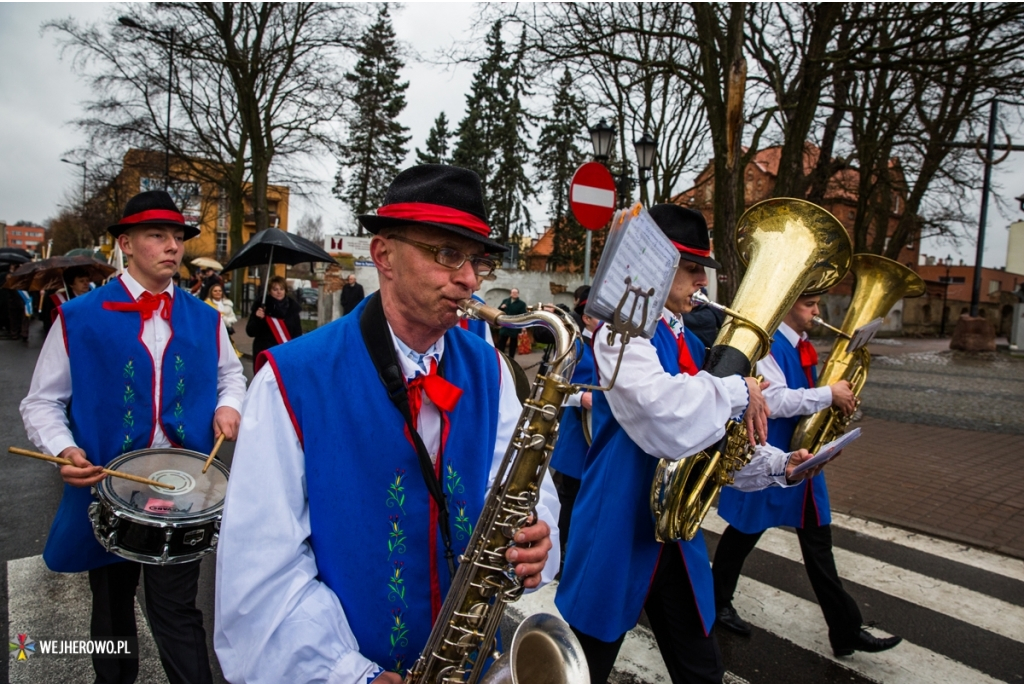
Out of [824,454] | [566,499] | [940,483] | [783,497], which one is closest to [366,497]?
[824,454]

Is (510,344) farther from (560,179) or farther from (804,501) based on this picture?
(560,179)

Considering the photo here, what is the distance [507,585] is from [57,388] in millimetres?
2191

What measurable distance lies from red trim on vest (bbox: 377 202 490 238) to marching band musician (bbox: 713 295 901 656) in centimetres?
217

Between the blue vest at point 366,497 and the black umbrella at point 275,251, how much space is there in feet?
22.5

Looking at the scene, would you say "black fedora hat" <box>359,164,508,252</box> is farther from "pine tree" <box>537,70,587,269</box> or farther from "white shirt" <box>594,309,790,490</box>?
"pine tree" <box>537,70,587,269</box>

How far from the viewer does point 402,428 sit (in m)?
1.63

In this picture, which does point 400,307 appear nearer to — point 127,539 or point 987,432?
point 127,539

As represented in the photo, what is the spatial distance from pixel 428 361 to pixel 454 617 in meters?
0.64

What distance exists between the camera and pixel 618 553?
2439 millimetres

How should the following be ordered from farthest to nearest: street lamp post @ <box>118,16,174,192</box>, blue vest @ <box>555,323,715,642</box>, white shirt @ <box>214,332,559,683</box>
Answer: street lamp post @ <box>118,16,174,192</box> < blue vest @ <box>555,323,715,642</box> < white shirt @ <box>214,332,559,683</box>

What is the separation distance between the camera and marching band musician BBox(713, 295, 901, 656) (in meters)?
3.40

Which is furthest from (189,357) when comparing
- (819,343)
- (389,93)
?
(389,93)

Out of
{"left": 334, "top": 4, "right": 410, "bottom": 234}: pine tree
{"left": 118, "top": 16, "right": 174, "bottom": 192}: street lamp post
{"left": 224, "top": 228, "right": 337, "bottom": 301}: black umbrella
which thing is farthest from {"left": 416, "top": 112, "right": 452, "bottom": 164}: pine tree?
{"left": 224, "top": 228, "right": 337, "bottom": 301}: black umbrella

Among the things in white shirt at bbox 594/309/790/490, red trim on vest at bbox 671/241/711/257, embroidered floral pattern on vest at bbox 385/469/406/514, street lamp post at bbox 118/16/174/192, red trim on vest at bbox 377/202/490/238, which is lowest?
embroidered floral pattern on vest at bbox 385/469/406/514
